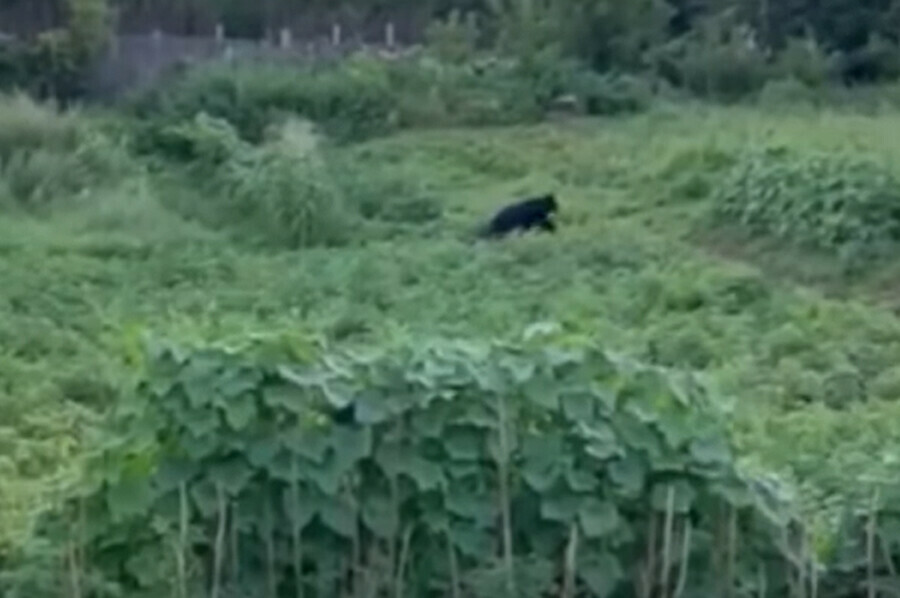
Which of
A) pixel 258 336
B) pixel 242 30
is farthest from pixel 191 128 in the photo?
pixel 258 336

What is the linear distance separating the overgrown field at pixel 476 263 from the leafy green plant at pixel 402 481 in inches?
6.5

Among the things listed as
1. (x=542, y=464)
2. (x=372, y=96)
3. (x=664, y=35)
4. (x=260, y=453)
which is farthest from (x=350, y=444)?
(x=664, y=35)

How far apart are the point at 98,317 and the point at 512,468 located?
18.7 feet

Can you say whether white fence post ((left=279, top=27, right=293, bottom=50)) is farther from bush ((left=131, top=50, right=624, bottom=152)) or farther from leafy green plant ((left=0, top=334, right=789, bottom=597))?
leafy green plant ((left=0, top=334, right=789, bottom=597))

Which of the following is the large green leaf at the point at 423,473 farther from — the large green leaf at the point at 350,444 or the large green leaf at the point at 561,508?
the large green leaf at the point at 561,508

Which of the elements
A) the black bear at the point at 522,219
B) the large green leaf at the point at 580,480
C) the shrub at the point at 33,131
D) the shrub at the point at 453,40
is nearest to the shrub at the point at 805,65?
the shrub at the point at 453,40

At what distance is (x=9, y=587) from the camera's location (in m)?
5.39

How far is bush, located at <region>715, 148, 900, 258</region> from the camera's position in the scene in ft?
42.1

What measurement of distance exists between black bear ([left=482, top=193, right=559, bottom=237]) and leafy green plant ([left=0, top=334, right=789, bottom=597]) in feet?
29.1

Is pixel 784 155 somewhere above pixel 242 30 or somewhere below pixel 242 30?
above

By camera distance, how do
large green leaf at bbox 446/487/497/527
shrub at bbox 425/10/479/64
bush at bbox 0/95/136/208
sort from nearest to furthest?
large green leaf at bbox 446/487/497/527, bush at bbox 0/95/136/208, shrub at bbox 425/10/479/64

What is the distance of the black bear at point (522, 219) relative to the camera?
14367 millimetres

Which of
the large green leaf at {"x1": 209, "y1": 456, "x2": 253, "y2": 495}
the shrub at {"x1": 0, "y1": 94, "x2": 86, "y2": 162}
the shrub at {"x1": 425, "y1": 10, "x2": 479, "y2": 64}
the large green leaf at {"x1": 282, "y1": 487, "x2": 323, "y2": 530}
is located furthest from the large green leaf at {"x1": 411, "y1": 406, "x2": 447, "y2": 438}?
the shrub at {"x1": 425, "y1": 10, "x2": 479, "y2": 64}

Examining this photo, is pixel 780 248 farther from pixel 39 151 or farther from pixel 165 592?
pixel 165 592
